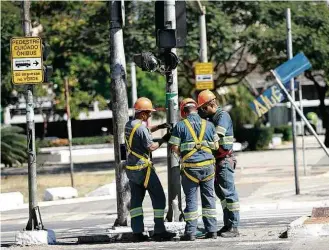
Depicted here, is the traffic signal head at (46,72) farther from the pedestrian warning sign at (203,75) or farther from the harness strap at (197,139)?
the pedestrian warning sign at (203,75)

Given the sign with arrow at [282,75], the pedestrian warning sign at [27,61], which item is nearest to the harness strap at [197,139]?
the pedestrian warning sign at [27,61]

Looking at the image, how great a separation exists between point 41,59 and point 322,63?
23557 mm

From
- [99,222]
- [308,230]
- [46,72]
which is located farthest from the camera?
[99,222]

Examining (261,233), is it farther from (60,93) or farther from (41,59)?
(60,93)

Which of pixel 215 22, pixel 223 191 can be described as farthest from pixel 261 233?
pixel 215 22

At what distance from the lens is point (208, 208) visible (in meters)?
12.3

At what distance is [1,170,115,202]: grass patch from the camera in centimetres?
2869

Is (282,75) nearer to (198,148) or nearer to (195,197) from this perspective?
(198,148)

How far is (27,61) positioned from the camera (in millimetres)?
13953

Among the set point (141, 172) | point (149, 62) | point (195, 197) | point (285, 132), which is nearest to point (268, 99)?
point (149, 62)

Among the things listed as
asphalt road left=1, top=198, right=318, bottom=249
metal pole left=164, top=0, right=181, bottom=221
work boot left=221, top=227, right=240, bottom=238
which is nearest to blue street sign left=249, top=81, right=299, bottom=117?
asphalt road left=1, top=198, right=318, bottom=249

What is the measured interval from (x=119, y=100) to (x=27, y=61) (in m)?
1.53

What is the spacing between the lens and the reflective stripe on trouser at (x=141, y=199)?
41.6ft

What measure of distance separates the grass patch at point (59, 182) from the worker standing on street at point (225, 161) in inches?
556
